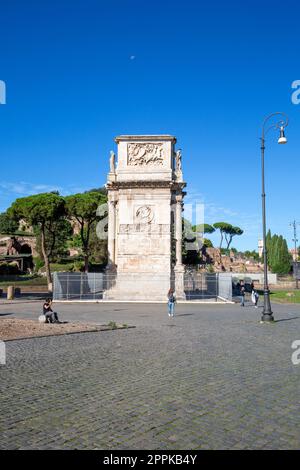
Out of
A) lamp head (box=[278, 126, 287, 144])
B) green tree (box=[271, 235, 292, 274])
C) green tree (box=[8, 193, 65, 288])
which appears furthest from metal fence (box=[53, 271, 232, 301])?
green tree (box=[271, 235, 292, 274])

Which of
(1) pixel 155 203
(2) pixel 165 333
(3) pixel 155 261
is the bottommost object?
(2) pixel 165 333

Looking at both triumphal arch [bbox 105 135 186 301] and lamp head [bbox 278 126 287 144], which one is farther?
triumphal arch [bbox 105 135 186 301]

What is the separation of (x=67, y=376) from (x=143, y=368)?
4.78 feet

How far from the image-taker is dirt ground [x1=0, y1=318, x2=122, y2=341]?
1264cm

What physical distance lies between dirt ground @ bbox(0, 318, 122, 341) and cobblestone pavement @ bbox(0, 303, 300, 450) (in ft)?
3.65

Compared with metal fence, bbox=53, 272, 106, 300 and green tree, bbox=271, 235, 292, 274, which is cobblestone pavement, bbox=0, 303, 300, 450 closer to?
metal fence, bbox=53, 272, 106, 300

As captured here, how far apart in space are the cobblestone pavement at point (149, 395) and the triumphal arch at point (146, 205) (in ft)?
65.7

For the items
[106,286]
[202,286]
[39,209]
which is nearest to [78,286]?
[106,286]

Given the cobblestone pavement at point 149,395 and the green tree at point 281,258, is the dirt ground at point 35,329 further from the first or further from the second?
the green tree at point 281,258

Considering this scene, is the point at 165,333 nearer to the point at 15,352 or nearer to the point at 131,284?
the point at 15,352

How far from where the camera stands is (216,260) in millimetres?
99500
